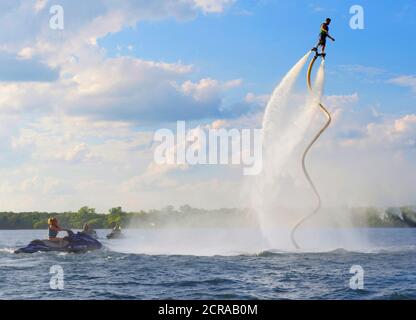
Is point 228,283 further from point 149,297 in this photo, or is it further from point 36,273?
point 36,273

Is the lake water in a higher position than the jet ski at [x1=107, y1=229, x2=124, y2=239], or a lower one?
lower

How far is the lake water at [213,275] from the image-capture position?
3456cm

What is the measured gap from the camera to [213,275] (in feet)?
137

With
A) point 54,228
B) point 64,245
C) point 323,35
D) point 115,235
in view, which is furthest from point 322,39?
point 115,235

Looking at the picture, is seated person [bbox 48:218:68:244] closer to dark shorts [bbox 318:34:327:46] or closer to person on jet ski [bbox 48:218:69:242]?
person on jet ski [bbox 48:218:69:242]

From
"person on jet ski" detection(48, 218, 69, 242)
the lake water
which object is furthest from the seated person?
the lake water

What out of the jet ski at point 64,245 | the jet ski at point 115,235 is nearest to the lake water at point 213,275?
the jet ski at point 64,245

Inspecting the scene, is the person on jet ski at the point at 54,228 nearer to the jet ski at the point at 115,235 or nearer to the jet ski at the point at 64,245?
the jet ski at the point at 64,245

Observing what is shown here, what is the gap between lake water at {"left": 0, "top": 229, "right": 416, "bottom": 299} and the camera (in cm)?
3456

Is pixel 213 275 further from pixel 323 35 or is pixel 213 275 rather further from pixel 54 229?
pixel 54 229
